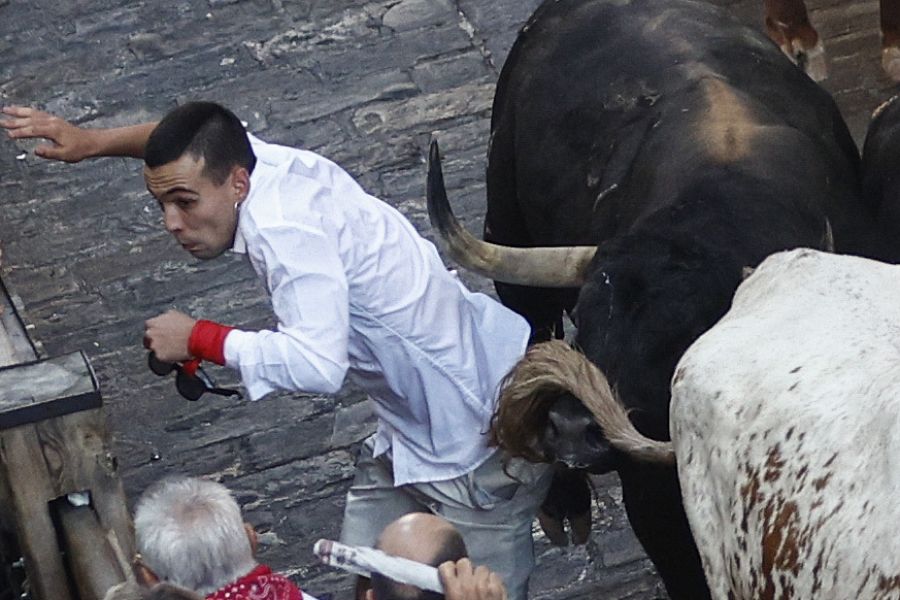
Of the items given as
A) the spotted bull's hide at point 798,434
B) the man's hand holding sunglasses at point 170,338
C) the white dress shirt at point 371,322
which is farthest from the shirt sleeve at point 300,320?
the spotted bull's hide at point 798,434

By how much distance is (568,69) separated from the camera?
5793mm

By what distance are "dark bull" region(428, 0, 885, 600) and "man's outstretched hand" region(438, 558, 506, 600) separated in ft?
1.33

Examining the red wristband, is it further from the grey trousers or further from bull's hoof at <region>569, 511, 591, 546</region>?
bull's hoof at <region>569, 511, 591, 546</region>

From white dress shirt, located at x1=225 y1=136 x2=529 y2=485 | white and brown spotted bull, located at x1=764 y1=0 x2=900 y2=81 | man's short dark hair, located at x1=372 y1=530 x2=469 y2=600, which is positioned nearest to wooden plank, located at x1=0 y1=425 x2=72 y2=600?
white dress shirt, located at x1=225 y1=136 x2=529 y2=485

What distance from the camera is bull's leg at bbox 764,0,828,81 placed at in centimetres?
784

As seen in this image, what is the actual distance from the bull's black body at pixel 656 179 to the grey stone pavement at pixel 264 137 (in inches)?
37.8

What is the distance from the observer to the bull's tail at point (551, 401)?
3824mm

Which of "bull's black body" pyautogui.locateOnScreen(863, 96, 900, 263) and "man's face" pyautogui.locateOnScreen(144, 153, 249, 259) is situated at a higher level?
"man's face" pyautogui.locateOnScreen(144, 153, 249, 259)

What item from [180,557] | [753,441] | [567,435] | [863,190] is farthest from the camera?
[863,190]

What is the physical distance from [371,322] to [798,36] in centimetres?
393

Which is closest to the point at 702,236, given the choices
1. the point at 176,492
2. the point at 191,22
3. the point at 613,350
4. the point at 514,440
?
the point at 613,350

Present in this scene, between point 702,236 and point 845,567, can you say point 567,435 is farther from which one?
point 845,567

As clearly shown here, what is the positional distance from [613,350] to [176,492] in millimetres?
1114

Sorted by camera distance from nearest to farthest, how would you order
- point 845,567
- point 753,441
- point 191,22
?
point 845,567
point 753,441
point 191,22
